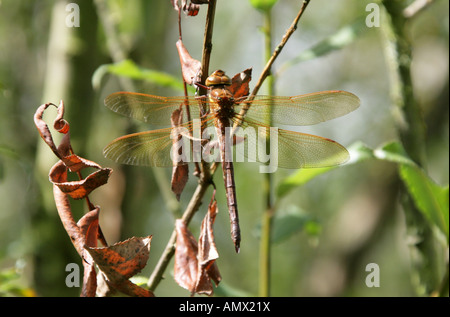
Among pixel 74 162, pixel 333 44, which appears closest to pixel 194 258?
pixel 74 162

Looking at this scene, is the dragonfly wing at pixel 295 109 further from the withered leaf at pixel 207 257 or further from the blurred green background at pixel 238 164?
the withered leaf at pixel 207 257

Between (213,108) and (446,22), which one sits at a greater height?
(446,22)

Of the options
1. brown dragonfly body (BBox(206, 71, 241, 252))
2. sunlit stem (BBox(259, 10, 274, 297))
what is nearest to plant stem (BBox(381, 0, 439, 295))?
sunlit stem (BBox(259, 10, 274, 297))

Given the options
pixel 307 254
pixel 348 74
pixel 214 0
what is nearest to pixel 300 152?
pixel 214 0

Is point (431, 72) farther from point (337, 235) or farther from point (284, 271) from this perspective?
point (284, 271)

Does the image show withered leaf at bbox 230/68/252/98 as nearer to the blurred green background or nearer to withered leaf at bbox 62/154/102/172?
withered leaf at bbox 62/154/102/172

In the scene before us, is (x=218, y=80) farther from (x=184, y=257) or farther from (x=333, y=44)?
(x=333, y=44)

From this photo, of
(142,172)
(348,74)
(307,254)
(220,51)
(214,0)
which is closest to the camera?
(214,0)
